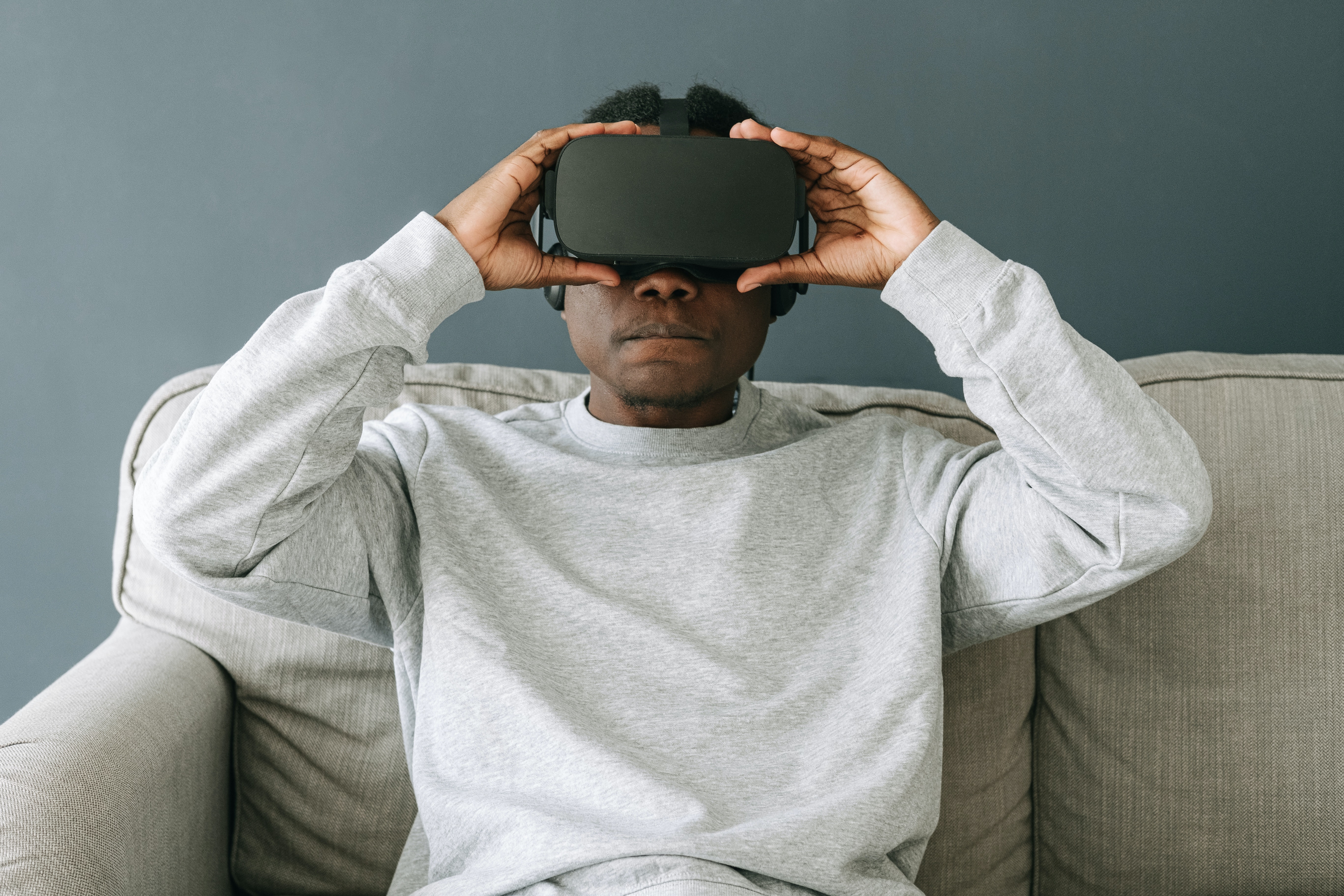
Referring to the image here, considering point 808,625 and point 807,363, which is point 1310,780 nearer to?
point 808,625

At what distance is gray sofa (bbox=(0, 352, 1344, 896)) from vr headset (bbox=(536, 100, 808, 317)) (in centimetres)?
54

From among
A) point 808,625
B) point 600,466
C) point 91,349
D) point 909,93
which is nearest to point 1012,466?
point 808,625

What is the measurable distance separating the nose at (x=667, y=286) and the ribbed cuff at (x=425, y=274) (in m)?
0.16

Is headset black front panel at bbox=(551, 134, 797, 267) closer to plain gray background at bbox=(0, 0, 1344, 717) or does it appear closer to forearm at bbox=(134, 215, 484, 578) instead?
forearm at bbox=(134, 215, 484, 578)

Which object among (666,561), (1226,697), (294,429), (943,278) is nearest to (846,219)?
(943,278)

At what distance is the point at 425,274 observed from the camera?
2.69 feet

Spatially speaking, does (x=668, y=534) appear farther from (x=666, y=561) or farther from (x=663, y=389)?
(x=663, y=389)

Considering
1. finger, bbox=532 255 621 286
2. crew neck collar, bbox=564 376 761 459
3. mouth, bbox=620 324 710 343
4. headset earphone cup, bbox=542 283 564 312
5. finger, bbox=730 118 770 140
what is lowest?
crew neck collar, bbox=564 376 761 459

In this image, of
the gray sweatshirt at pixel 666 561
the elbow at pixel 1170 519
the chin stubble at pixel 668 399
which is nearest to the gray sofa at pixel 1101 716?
the gray sweatshirt at pixel 666 561

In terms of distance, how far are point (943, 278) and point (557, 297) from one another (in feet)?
1.35

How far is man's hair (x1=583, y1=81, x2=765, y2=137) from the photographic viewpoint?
106 cm

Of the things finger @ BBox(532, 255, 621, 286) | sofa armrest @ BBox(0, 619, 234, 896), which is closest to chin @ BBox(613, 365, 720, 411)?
finger @ BBox(532, 255, 621, 286)

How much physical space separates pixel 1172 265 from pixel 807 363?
0.55 meters

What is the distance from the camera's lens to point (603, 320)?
3.20 feet
